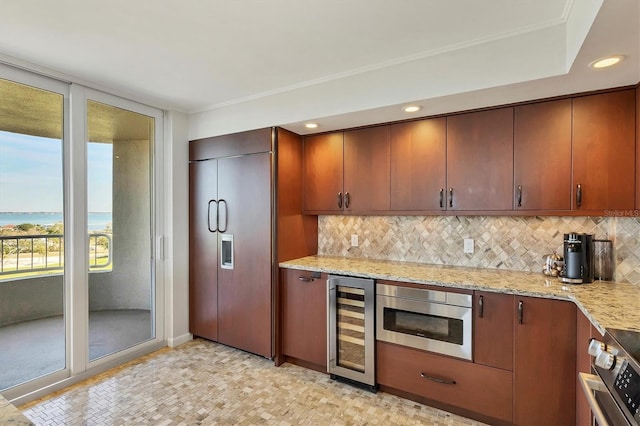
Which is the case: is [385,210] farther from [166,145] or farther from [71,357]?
[71,357]

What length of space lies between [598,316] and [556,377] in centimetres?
69

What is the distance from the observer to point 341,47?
2146 mm

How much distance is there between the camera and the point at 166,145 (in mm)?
3400

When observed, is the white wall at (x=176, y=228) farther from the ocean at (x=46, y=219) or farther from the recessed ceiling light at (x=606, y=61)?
the recessed ceiling light at (x=606, y=61)

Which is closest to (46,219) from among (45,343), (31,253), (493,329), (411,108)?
(31,253)

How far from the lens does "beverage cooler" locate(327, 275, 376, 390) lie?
2510 mm

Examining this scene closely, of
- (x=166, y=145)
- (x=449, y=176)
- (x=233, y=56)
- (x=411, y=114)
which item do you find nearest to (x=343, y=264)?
(x=449, y=176)

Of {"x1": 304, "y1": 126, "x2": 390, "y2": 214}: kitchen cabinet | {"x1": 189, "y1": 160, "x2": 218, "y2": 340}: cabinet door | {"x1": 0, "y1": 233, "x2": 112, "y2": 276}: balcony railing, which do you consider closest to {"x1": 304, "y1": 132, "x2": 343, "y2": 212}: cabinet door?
{"x1": 304, "y1": 126, "x2": 390, "y2": 214}: kitchen cabinet

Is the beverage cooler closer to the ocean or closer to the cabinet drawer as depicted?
the cabinet drawer

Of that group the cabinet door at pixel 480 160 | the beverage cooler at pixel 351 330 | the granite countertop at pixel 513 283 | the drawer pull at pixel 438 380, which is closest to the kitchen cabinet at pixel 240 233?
the granite countertop at pixel 513 283

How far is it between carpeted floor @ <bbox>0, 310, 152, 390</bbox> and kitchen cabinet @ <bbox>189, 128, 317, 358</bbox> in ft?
2.45

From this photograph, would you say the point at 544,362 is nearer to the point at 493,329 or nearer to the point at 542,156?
the point at 493,329

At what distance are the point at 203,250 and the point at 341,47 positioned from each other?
2.51 meters

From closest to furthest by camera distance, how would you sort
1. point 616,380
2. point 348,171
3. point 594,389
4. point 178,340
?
point 616,380 < point 594,389 < point 348,171 < point 178,340
